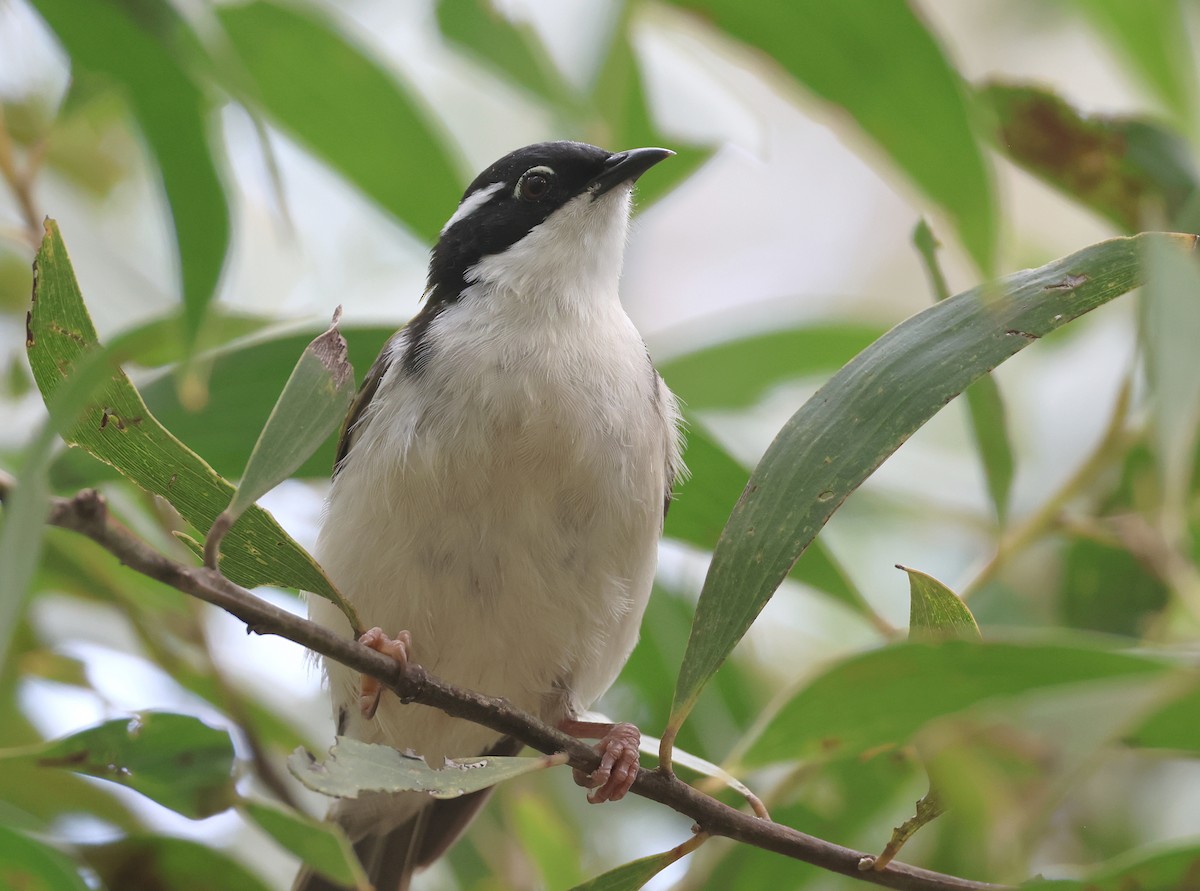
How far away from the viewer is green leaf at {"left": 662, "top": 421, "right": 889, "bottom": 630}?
3383 millimetres

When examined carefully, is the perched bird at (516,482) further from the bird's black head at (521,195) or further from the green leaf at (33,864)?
the green leaf at (33,864)

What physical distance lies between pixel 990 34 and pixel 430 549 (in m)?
7.84

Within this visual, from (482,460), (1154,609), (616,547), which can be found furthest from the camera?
(1154,609)

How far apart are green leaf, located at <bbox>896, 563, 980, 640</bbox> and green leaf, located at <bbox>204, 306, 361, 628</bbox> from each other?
0.99 m

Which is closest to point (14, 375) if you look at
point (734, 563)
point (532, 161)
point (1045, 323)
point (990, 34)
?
point (532, 161)

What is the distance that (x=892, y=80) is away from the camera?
360cm

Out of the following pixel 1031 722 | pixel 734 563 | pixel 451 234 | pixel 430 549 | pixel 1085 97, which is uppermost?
pixel 1085 97

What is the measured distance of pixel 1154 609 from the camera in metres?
3.90

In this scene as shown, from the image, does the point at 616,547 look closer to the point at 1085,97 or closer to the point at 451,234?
the point at 451,234

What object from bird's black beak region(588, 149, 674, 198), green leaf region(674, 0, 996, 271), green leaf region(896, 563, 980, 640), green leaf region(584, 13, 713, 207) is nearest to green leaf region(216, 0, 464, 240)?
bird's black beak region(588, 149, 674, 198)

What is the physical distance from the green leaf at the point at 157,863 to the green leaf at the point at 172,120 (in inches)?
58.3

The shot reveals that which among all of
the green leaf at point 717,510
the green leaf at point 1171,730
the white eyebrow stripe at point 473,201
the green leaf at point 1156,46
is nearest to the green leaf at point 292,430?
the green leaf at point 1171,730

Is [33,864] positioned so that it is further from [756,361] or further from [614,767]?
[756,361]

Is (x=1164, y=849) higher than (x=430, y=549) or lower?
lower
